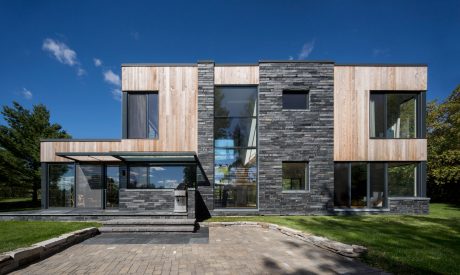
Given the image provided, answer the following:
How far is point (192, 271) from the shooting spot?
442cm

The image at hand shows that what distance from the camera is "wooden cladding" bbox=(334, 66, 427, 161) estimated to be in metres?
11.1

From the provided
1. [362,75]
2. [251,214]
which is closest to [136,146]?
[251,214]

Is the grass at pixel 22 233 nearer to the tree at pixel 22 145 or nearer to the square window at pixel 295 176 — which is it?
the square window at pixel 295 176

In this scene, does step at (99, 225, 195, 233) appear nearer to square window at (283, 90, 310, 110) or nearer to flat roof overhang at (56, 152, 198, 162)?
flat roof overhang at (56, 152, 198, 162)

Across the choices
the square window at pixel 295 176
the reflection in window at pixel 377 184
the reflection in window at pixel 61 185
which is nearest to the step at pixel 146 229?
the reflection in window at pixel 61 185

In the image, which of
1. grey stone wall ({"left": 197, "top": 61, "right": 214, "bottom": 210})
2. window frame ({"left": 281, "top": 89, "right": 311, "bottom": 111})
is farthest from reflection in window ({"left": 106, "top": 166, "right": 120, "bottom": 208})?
window frame ({"left": 281, "top": 89, "right": 311, "bottom": 111})

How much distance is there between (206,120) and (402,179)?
33.0ft

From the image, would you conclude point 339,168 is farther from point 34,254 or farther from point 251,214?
point 34,254

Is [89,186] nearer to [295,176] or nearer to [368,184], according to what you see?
[295,176]

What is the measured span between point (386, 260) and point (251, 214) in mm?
6675

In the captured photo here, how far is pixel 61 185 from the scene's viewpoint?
11594mm

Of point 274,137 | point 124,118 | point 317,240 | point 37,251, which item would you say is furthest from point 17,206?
point 317,240

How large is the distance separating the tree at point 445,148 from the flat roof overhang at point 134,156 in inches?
586

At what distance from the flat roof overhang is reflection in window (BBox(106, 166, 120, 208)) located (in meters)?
0.63
